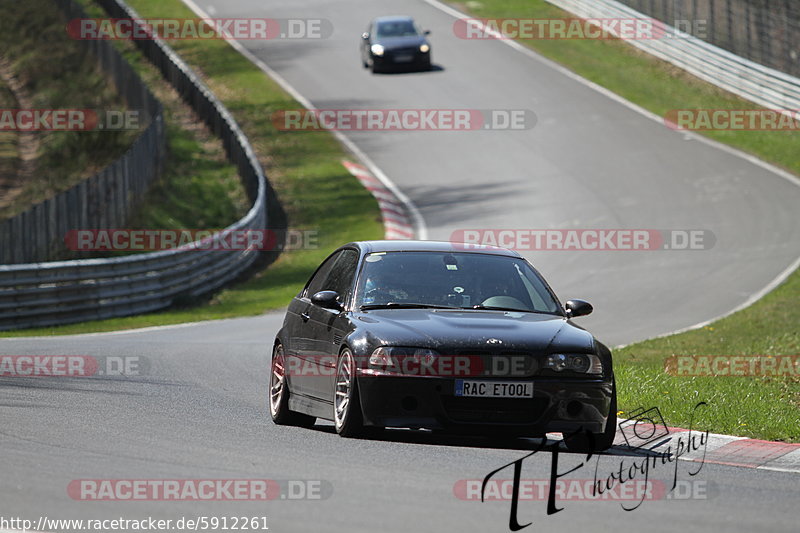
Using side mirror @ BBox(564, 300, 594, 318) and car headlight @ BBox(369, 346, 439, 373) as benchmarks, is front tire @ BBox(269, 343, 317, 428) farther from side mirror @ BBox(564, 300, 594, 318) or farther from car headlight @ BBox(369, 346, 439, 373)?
side mirror @ BBox(564, 300, 594, 318)

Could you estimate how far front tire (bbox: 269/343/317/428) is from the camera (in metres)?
10.6

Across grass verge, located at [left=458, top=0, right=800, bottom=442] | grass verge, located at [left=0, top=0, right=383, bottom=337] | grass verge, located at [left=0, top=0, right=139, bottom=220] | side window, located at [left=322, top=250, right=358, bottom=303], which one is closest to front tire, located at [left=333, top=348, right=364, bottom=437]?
side window, located at [left=322, top=250, right=358, bottom=303]

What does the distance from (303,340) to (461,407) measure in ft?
6.58

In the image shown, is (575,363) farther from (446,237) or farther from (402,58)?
(402,58)

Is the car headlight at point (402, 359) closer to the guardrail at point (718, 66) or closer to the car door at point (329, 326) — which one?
the car door at point (329, 326)

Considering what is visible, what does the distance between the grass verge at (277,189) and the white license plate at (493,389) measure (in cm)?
1306

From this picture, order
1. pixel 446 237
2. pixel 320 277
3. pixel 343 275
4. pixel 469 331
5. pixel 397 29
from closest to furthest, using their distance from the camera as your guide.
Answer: pixel 469 331 < pixel 343 275 < pixel 320 277 < pixel 446 237 < pixel 397 29

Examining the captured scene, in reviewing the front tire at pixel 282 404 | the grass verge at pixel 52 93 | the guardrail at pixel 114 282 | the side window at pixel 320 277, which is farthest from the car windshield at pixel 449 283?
the grass verge at pixel 52 93

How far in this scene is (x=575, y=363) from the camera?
930 centimetres

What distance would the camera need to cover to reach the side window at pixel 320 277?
36.8 feet

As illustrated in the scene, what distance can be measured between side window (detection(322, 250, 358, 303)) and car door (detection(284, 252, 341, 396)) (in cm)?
13

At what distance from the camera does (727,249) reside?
89.5 feet

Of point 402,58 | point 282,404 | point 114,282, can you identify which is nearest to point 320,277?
point 282,404

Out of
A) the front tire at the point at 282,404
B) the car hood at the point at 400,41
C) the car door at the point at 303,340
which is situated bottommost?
the car hood at the point at 400,41
